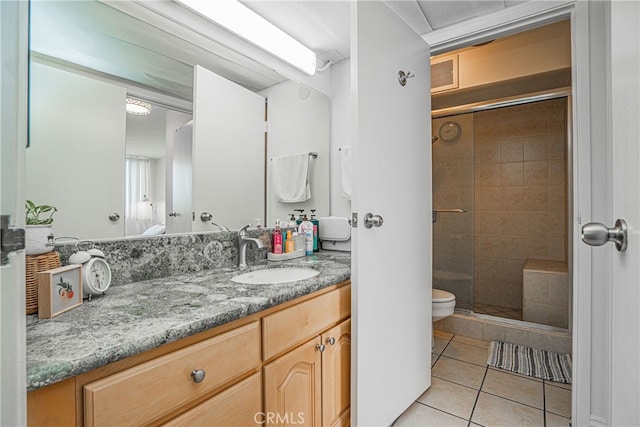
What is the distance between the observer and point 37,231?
80cm

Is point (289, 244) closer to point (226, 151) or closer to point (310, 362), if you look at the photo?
point (226, 151)

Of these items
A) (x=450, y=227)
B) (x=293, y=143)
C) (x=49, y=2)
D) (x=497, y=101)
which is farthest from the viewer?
(x=450, y=227)

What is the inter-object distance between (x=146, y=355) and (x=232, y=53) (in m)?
1.41

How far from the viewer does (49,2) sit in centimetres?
96

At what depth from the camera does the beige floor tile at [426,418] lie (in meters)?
1.47

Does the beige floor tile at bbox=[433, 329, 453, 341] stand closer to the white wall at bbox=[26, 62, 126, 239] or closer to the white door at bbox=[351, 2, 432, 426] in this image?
the white door at bbox=[351, 2, 432, 426]

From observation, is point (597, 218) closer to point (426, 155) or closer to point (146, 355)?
point (426, 155)

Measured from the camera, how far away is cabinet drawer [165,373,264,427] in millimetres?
721

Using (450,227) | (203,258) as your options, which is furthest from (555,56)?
(203,258)

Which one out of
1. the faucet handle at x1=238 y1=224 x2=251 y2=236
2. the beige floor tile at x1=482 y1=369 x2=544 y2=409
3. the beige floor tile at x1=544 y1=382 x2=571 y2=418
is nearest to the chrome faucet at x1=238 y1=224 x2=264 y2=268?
the faucet handle at x1=238 y1=224 x2=251 y2=236

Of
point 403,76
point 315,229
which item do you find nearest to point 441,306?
point 315,229

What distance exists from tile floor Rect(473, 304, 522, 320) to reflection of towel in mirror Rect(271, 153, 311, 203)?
79.5 inches

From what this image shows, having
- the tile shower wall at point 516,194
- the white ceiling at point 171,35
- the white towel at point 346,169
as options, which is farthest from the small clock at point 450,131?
the white towel at point 346,169

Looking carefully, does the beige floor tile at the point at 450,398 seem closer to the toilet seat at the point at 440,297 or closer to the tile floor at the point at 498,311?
the toilet seat at the point at 440,297
